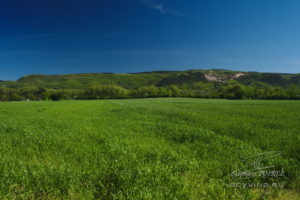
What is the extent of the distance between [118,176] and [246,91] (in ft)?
397

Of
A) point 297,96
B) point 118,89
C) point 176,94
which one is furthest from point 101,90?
point 297,96

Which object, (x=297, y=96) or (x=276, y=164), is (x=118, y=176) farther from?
(x=297, y=96)

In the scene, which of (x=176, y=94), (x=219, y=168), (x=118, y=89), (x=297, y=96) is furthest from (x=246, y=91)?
(x=219, y=168)

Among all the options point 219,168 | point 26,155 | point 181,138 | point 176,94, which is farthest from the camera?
point 176,94

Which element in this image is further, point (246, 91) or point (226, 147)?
point (246, 91)

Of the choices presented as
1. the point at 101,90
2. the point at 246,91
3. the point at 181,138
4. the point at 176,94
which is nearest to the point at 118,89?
the point at 101,90

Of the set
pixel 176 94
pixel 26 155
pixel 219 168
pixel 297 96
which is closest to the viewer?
pixel 219 168

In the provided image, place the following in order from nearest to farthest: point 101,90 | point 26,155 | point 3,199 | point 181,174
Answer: point 3,199 < point 181,174 < point 26,155 < point 101,90

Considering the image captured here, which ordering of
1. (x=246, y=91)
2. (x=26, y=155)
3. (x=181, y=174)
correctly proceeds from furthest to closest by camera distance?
(x=246, y=91) → (x=26, y=155) → (x=181, y=174)

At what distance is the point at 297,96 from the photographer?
7550cm

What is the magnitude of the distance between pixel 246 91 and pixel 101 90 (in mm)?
125226

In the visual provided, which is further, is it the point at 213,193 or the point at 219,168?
the point at 219,168

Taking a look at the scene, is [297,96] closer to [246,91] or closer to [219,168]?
[246,91]

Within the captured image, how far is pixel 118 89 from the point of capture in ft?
470
